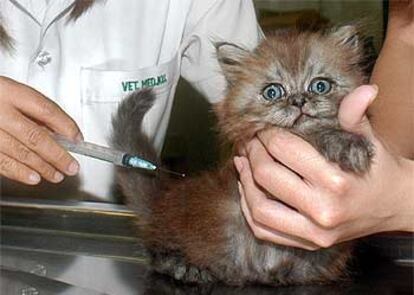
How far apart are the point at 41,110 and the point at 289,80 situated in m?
0.34

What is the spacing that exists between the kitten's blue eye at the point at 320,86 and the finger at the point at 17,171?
1.34 feet

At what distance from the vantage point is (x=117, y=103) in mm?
1272

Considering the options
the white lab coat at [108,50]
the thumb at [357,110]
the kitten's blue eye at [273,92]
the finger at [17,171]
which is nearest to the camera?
the thumb at [357,110]

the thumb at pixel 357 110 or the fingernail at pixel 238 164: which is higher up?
the thumb at pixel 357 110

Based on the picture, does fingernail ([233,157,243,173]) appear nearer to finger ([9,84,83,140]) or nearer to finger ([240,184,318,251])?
finger ([240,184,318,251])

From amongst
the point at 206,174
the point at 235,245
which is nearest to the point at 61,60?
the point at 206,174

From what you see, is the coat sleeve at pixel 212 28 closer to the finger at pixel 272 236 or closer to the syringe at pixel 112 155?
the syringe at pixel 112 155

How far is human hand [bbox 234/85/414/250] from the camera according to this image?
0.84 m

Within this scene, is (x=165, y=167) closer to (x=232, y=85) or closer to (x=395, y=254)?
(x=232, y=85)

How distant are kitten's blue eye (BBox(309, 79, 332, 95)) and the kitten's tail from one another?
0.31 m

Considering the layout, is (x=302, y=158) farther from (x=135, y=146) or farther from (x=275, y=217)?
(x=135, y=146)

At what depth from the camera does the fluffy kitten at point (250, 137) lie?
3.01ft

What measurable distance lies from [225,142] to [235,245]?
0.48ft

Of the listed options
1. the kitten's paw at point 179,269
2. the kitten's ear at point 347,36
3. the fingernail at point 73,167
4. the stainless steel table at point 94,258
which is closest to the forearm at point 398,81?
the kitten's ear at point 347,36
